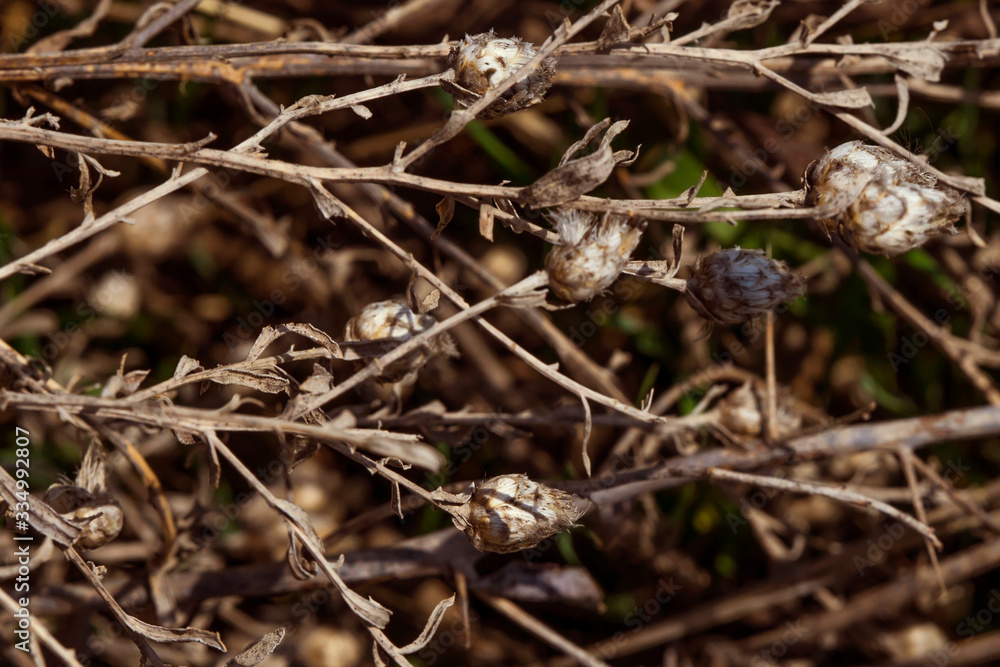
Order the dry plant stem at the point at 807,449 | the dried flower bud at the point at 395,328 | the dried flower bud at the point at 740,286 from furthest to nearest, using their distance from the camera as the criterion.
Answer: the dry plant stem at the point at 807,449
the dried flower bud at the point at 395,328
the dried flower bud at the point at 740,286

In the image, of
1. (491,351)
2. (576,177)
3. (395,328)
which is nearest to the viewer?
(576,177)

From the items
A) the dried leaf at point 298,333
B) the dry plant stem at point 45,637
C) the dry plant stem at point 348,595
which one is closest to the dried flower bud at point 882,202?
the dried leaf at point 298,333

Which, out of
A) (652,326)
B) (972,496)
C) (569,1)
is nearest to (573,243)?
(652,326)

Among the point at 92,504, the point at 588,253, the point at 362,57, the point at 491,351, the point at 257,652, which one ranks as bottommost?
the point at 491,351

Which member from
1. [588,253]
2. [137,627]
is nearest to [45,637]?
[137,627]

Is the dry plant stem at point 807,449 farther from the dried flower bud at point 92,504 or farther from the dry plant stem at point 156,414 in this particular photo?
the dried flower bud at point 92,504

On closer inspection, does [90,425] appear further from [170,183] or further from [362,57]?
[362,57]

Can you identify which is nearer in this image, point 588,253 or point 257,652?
point 588,253
